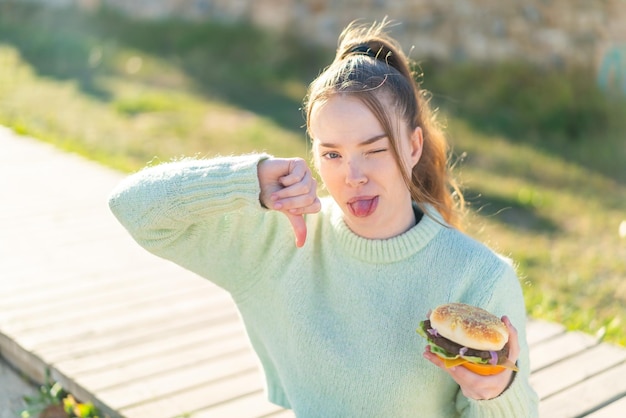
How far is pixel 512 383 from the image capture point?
2.23 m

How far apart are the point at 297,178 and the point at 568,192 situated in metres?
4.67

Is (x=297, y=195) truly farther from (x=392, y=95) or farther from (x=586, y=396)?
(x=586, y=396)

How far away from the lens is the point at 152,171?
2.48 meters

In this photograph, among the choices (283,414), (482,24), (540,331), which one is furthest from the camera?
(482,24)

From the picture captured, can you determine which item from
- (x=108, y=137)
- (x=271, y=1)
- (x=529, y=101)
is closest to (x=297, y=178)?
(x=108, y=137)

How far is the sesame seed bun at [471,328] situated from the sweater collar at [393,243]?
306 mm

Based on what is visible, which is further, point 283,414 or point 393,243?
point 283,414

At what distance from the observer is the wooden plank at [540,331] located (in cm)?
369

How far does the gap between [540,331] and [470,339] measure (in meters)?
1.76

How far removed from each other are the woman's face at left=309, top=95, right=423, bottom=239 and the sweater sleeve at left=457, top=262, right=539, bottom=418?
35cm

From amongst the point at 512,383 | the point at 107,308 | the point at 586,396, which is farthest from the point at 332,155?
the point at 107,308

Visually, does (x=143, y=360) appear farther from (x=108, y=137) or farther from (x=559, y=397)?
(x=108, y=137)

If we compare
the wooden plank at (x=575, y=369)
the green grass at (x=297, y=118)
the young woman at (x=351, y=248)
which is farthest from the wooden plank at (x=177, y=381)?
the green grass at (x=297, y=118)

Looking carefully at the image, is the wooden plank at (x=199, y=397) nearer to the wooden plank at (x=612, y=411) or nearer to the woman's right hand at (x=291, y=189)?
the woman's right hand at (x=291, y=189)
